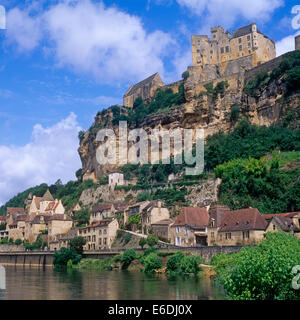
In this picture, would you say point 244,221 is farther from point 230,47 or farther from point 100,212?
point 230,47

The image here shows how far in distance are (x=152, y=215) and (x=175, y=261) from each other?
16.1 m

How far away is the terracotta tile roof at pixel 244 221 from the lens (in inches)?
1710

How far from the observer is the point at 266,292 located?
1859cm

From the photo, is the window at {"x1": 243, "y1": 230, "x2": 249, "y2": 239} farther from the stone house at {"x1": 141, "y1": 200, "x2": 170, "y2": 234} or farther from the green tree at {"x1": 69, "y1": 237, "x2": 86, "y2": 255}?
the green tree at {"x1": 69, "y1": 237, "x2": 86, "y2": 255}

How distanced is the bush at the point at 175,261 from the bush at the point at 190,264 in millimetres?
622

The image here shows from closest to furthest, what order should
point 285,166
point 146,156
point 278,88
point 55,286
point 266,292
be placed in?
point 266,292, point 55,286, point 285,166, point 278,88, point 146,156

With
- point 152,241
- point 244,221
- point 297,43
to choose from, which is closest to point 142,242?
point 152,241

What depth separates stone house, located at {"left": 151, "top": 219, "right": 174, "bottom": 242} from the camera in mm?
53375

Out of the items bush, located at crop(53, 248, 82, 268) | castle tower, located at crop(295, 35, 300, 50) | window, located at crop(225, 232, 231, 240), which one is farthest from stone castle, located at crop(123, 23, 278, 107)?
window, located at crop(225, 232, 231, 240)

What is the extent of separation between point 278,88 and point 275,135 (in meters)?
10.9

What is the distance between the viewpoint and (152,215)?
5866 cm

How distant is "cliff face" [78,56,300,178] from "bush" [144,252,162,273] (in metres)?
34.0
